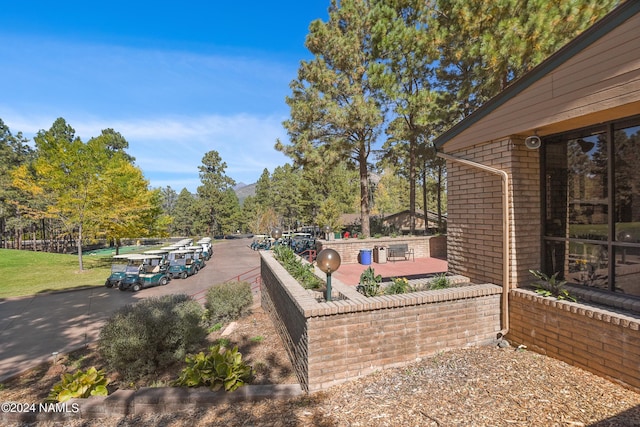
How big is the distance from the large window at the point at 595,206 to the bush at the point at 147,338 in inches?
276

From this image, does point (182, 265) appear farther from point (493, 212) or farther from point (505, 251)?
point (505, 251)

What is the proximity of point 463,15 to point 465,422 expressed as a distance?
1293 centimetres

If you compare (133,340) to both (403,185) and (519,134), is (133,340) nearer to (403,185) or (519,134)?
(519,134)

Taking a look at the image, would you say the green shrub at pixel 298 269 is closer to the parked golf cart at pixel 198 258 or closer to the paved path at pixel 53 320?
the paved path at pixel 53 320

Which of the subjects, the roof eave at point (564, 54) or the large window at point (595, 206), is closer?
the roof eave at point (564, 54)

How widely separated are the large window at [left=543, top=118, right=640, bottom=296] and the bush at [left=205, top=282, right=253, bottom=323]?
743 centimetres

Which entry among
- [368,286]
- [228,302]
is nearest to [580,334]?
[368,286]

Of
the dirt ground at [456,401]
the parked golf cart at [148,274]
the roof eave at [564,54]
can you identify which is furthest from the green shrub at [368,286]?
the parked golf cart at [148,274]

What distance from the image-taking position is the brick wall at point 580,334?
3.55 metres

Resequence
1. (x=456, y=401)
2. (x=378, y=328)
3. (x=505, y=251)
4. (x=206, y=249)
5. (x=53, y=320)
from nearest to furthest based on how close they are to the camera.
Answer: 1. (x=456, y=401)
2. (x=378, y=328)
3. (x=505, y=251)
4. (x=53, y=320)
5. (x=206, y=249)

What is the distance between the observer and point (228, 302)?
8656 mm

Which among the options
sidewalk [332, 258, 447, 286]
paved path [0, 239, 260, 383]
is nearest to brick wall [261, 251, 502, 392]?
sidewalk [332, 258, 447, 286]

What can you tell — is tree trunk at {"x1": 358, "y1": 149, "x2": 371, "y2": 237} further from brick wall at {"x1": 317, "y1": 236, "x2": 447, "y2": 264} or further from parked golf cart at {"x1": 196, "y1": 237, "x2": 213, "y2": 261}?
parked golf cart at {"x1": 196, "y1": 237, "x2": 213, "y2": 261}

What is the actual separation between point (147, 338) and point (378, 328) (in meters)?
4.36
